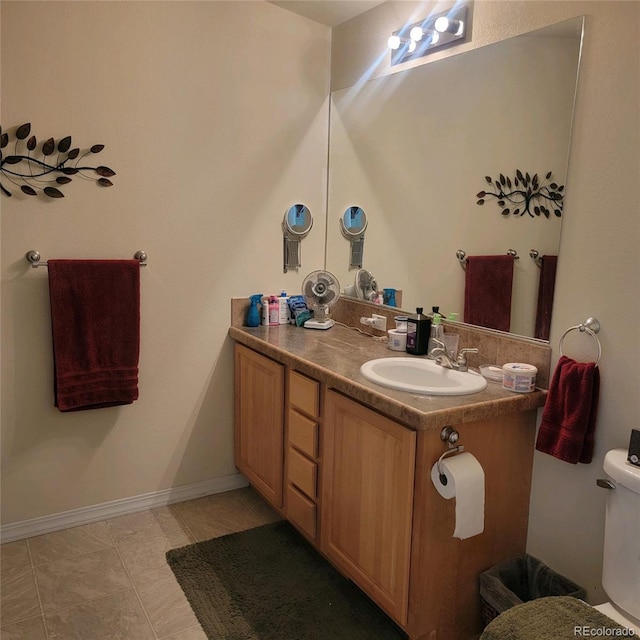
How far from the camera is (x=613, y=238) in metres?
1.71

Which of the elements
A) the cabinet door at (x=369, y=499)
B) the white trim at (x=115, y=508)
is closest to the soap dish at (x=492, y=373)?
the cabinet door at (x=369, y=499)

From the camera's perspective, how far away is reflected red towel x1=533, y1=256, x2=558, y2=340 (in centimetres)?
191

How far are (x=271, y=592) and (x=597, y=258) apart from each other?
5.44 ft

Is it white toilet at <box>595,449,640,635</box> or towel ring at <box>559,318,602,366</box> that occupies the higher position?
towel ring at <box>559,318,602,366</box>

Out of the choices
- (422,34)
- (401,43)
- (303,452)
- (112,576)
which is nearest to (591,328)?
(303,452)

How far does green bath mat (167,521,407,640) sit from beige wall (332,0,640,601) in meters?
0.68

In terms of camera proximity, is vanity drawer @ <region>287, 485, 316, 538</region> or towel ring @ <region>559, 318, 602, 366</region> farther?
vanity drawer @ <region>287, 485, 316, 538</region>

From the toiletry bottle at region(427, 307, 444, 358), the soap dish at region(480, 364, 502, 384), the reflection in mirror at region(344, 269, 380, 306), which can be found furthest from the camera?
the reflection in mirror at region(344, 269, 380, 306)

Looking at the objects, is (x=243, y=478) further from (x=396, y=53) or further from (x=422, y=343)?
(x=396, y=53)

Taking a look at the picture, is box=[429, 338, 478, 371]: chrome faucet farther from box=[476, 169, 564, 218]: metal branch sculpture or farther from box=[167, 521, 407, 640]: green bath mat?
box=[167, 521, 407, 640]: green bath mat

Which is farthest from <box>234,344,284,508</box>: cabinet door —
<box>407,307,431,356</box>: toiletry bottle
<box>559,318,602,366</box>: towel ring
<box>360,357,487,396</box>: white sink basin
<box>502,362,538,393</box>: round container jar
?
<box>559,318,602,366</box>: towel ring

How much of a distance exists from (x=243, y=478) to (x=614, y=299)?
2030 mm

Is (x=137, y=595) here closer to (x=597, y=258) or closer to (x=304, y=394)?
(x=304, y=394)

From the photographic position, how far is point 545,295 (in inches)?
76.0
